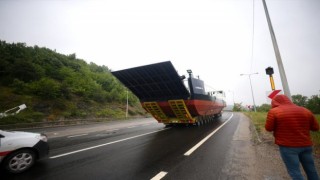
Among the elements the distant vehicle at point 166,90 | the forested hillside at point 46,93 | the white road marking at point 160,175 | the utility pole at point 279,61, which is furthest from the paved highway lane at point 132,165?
the forested hillside at point 46,93

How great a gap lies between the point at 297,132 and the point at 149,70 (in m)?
8.77

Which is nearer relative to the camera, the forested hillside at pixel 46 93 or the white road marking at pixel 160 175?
the white road marking at pixel 160 175

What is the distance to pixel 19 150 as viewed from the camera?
442 centimetres

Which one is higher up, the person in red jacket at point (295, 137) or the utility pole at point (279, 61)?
the utility pole at point (279, 61)

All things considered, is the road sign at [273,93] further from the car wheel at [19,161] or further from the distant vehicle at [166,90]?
the car wheel at [19,161]

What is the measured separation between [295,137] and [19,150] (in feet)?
20.2

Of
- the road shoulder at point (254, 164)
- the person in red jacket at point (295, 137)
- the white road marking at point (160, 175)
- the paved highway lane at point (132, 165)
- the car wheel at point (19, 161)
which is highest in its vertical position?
the person in red jacket at point (295, 137)

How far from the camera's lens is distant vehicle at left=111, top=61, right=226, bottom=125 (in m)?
10.7

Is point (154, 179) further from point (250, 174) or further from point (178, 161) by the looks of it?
point (250, 174)

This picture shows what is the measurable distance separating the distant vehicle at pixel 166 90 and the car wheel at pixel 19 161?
7.26m

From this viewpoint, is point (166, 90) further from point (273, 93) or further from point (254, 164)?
point (254, 164)

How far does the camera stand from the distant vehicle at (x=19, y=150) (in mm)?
4148

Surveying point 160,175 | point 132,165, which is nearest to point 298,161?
point 160,175

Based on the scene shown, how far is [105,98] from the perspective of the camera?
37.0 m
